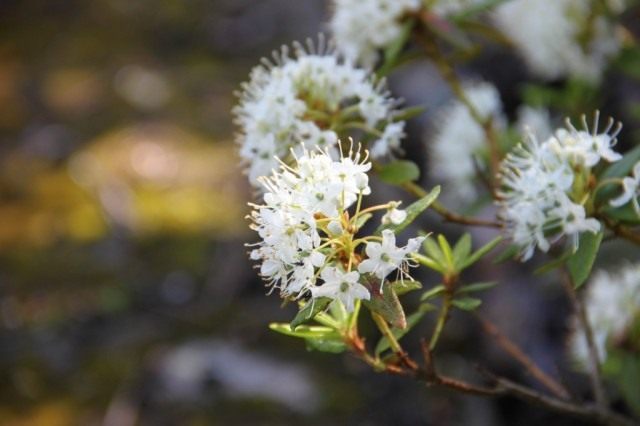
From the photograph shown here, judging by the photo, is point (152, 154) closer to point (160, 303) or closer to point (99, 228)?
point (99, 228)

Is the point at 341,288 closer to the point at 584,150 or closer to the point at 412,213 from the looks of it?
the point at 412,213

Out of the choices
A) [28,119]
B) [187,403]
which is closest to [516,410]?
[187,403]

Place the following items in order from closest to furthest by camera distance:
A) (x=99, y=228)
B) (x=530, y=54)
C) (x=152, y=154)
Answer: (x=530, y=54)
(x=99, y=228)
(x=152, y=154)

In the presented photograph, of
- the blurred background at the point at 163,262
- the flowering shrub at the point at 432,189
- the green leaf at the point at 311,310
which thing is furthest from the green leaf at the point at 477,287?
the blurred background at the point at 163,262

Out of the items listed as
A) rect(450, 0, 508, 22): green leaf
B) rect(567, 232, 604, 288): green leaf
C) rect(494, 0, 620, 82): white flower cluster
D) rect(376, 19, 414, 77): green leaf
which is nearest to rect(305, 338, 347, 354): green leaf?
rect(567, 232, 604, 288): green leaf

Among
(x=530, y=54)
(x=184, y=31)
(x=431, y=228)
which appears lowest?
(x=431, y=228)
